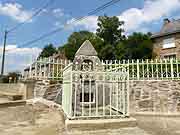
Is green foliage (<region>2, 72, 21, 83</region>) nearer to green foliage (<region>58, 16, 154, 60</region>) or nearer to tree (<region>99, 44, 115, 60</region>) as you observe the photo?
green foliage (<region>58, 16, 154, 60</region>)

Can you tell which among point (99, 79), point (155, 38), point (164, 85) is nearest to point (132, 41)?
point (155, 38)

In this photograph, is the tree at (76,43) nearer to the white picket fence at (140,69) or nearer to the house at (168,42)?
the house at (168,42)

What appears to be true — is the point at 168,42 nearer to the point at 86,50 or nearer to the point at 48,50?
the point at 86,50

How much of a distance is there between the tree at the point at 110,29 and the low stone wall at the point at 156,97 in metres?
19.6

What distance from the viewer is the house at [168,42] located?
21703 mm

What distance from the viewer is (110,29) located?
27.9 m

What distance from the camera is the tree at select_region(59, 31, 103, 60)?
26781 millimetres

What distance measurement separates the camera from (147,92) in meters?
8.44

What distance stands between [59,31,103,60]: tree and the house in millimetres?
6970

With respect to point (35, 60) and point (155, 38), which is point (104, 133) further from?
point (155, 38)

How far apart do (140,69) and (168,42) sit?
1549cm

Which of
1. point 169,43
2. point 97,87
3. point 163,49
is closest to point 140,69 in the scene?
point 97,87

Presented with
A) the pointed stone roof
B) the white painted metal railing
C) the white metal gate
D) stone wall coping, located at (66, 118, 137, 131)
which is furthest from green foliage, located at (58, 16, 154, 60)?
stone wall coping, located at (66, 118, 137, 131)

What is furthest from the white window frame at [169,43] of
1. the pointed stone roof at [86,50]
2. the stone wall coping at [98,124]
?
the stone wall coping at [98,124]
